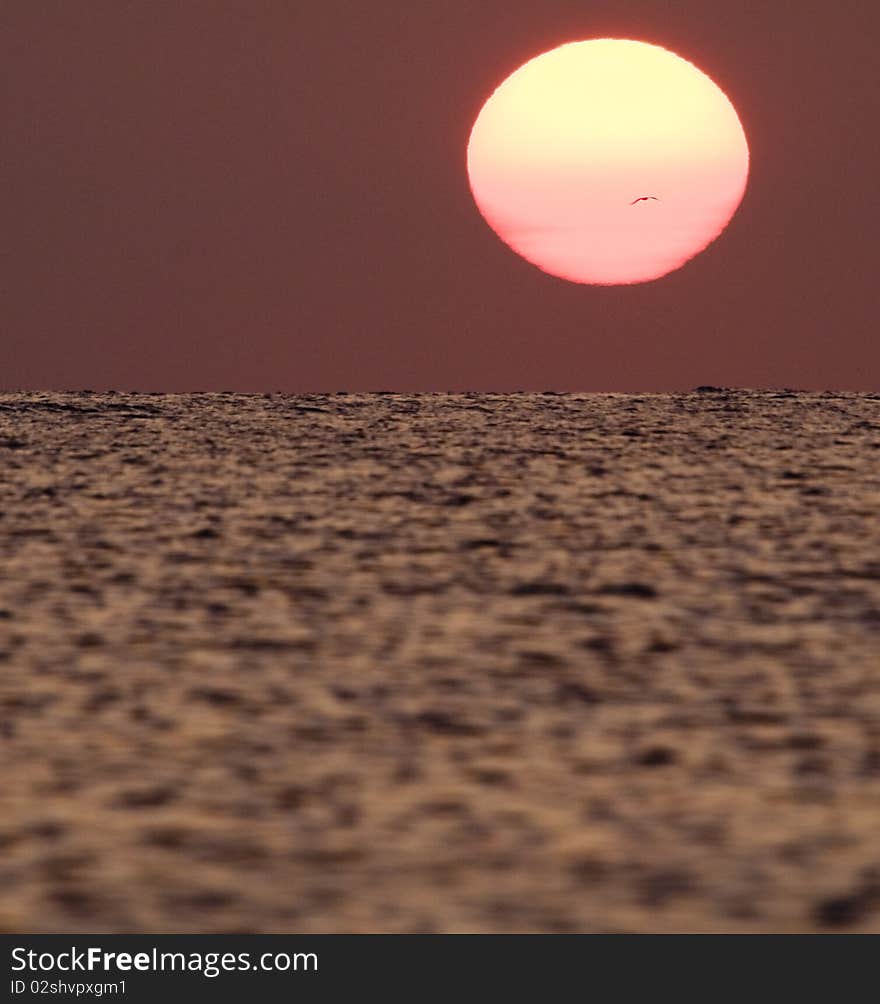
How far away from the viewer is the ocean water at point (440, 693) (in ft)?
15.9

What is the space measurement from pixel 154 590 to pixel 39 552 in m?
1.26

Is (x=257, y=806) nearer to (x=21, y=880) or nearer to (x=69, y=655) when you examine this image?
(x=21, y=880)

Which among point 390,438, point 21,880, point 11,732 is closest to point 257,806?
point 21,880

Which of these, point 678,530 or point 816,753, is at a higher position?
point 678,530

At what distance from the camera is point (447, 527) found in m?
10.6

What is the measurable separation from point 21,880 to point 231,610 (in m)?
3.55

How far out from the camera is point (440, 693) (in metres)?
6.86

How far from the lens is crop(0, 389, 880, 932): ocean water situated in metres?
4.85

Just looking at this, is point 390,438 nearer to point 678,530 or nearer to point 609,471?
point 609,471

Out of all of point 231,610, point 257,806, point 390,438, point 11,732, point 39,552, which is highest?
point 390,438
